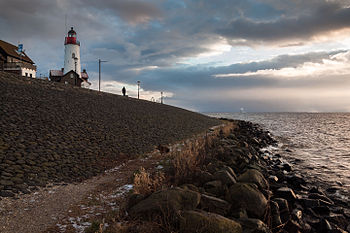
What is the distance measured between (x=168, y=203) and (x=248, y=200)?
247 centimetres

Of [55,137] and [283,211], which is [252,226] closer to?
[283,211]

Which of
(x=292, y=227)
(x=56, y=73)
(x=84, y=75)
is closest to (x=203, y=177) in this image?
(x=292, y=227)

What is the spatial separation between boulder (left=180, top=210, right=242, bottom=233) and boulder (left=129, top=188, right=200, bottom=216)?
1.80 ft

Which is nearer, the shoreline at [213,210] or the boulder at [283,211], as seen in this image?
the shoreline at [213,210]

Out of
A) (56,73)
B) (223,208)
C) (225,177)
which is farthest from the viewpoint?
(56,73)

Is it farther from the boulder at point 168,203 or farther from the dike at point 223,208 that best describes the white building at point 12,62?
the boulder at point 168,203

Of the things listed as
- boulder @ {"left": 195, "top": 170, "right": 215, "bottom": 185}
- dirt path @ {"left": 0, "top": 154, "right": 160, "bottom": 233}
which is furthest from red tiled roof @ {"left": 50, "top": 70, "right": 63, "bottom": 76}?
boulder @ {"left": 195, "top": 170, "right": 215, "bottom": 185}

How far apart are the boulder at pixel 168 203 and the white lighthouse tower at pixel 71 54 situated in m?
57.9

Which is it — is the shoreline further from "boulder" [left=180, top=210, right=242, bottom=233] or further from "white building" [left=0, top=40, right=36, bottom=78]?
"white building" [left=0, top=40, right=36, bottom=78]

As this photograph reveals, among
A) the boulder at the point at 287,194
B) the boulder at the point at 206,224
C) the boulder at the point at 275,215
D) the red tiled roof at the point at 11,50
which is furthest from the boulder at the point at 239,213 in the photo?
the red tiled roof at the point at 11,50

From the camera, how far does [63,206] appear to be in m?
7.21

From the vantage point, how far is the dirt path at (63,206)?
19.6ft

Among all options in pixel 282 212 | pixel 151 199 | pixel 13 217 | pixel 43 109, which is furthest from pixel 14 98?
pixel 282 212

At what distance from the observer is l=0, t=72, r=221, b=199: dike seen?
9.83 m
